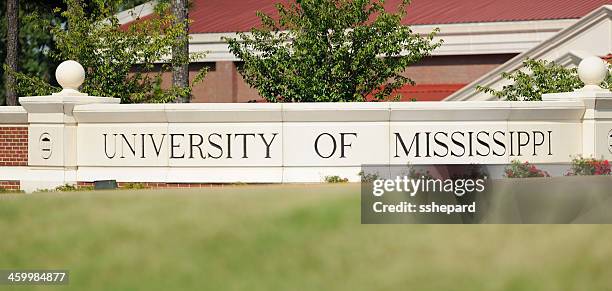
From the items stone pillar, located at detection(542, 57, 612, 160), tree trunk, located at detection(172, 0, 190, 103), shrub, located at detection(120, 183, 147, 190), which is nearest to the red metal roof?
tree trunk, located at detection(172, 0, 190, 103)

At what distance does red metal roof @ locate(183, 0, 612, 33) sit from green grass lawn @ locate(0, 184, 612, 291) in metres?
21.2

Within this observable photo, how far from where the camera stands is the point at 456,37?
3097cm

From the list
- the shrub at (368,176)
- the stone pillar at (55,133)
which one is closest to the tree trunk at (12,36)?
the stone pillar at (55,133)

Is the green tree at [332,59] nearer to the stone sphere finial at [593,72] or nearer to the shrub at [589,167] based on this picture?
the stone sphere finial at [593,72]

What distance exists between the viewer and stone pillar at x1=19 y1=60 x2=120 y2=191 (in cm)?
1606

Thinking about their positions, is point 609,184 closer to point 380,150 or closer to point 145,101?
point 380,150

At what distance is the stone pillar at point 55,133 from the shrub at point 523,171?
6.77 metres

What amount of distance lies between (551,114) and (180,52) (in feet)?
30.7

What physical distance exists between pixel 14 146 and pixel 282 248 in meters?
8.06

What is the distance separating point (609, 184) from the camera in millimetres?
11195

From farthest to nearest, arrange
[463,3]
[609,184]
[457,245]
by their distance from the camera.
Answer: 1. [463,3]
2. [609,184]
3. [457,245]

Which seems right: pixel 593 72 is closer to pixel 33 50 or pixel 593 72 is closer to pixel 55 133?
pixel 55 133

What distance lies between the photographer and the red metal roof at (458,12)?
3100 centimetres

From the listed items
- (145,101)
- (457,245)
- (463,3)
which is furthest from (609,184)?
(463,3)
